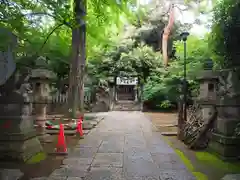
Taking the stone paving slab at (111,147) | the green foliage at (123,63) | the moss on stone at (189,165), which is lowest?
the moss on stone at (189,165)

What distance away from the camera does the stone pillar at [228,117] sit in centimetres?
528

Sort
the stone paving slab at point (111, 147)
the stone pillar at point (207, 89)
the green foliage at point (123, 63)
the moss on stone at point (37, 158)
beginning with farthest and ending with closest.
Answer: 1. the green foliage at point (123, 63)
2. the stone pillar at point (207, 89)
3. the stone paving slab at point (111, 147)
4. the moss on stone at point (37, 158)

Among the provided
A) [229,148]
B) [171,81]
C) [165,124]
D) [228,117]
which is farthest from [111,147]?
[171,81]

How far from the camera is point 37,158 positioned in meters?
5.46

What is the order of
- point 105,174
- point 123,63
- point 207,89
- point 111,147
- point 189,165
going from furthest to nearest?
point 123,63 → point 207,89 → point 111,147 → point 189,165 → point 105,174

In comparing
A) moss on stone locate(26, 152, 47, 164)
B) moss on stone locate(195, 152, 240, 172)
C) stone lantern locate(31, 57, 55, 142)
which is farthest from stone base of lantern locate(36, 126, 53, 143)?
moss on stone locate(195, 152, 240, 172)

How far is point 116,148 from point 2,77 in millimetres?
4055

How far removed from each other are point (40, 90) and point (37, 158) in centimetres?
Answer: 260

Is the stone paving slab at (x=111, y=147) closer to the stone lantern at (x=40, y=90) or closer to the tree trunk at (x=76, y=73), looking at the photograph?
the stone lantern at (x=40, y=90)

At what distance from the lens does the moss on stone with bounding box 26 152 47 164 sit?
5.18 meters

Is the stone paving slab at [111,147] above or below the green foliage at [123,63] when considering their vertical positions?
below

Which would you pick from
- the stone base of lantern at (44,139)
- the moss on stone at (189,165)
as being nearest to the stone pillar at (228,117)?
the moss on stone at (189,165)

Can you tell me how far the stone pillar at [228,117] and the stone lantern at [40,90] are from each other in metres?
5.05

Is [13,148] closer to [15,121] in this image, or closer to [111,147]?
[15,121]
